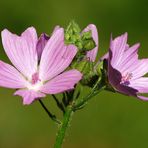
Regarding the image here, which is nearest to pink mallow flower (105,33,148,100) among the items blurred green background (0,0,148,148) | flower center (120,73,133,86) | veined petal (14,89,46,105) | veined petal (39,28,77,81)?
flower center (120,73,133,86)

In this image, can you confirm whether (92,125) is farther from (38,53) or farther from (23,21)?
(38,53)

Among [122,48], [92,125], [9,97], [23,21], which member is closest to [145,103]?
Answer: [92,125]

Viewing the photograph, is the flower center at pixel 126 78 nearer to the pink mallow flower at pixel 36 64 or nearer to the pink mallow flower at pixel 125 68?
the pink mallow flower at pixel 125 68

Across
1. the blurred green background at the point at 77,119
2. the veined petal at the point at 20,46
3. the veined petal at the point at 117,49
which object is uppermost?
the blurred green background at the point at 77,119

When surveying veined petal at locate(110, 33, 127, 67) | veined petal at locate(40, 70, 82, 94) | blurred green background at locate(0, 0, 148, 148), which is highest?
blurred green background at locate(0, 0, 148, 148)

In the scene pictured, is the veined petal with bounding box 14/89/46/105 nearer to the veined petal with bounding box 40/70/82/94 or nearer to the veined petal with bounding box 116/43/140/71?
the veined petal with bounding box 40/70/82/94

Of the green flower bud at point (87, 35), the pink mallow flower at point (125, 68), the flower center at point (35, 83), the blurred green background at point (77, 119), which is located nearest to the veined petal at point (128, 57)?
the pink mallow flower at point (125, 68)

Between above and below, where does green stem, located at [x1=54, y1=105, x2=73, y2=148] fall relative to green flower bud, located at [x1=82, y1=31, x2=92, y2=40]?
below

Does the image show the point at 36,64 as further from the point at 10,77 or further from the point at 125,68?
the point at 125,68
